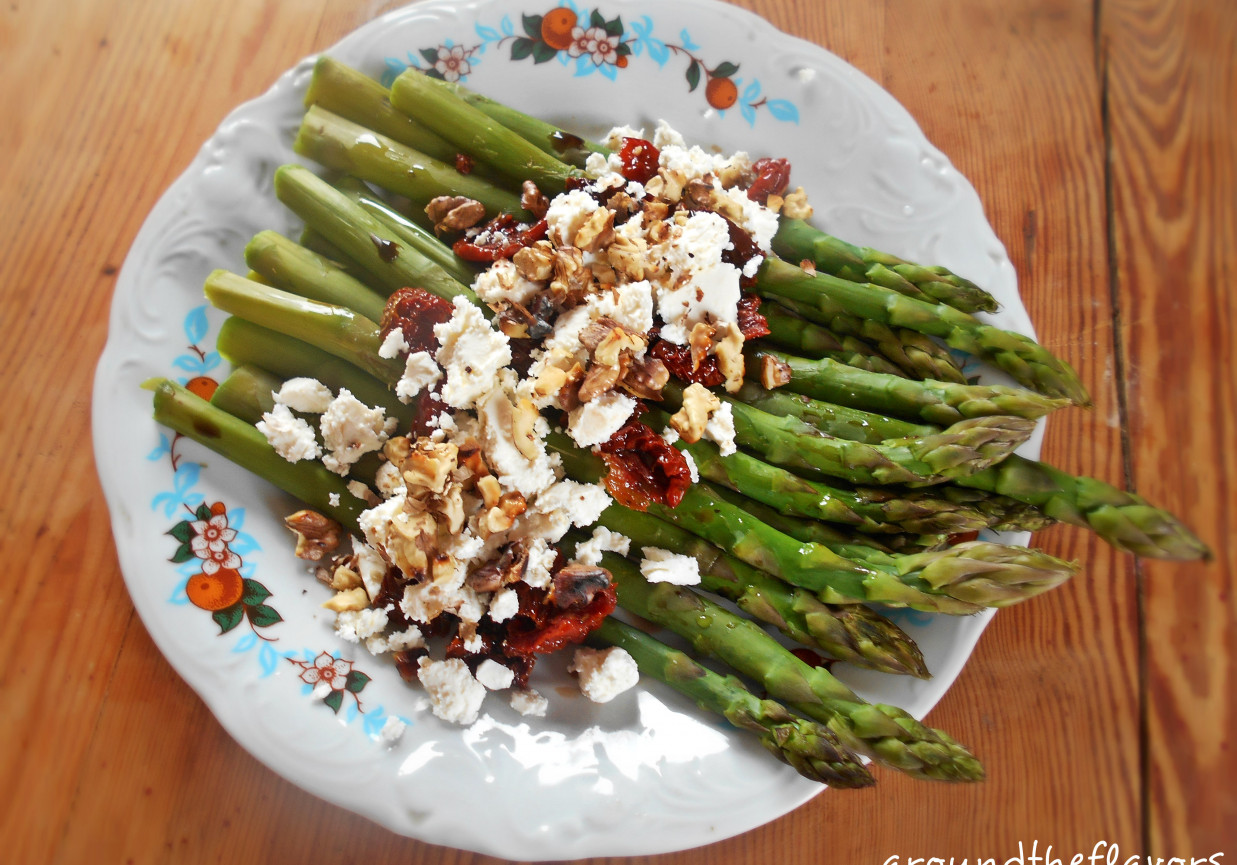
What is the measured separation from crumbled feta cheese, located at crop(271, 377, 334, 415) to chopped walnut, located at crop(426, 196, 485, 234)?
57 cm

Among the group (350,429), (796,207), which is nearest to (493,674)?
(350,429)

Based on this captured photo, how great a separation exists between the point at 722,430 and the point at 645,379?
0.77 feet

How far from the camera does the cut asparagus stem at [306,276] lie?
193 cm

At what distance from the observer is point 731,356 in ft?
6.05

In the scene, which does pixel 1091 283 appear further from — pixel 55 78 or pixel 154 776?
pixel 55 78

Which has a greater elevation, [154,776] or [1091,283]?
[1091,283]

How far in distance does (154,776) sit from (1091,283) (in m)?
3.21

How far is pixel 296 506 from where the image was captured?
1.99 meters

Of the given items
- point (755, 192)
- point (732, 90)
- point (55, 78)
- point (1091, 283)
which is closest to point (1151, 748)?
point (1091, 283)

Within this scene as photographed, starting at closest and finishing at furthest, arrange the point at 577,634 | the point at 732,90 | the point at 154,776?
the point at 577,634 < the point at 154,776 < the point at 732,90

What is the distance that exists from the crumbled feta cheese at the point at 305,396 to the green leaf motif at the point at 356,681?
0.70 m

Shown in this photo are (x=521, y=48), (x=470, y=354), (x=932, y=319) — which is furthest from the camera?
(x=521, y=48)

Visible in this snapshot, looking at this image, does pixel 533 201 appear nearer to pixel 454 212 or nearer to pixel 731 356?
pixel 454 212

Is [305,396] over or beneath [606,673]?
over
